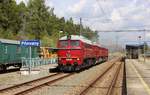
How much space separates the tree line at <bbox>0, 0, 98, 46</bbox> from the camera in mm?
75062

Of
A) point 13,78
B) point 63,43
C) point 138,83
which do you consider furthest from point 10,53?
point 138,83

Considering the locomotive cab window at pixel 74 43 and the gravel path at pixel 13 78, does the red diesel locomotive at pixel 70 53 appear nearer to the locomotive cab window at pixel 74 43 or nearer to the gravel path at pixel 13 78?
the locomotive cab window at pixel 74 43

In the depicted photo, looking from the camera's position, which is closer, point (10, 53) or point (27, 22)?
point (10, 53)

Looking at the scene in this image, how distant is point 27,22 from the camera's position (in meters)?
91.3

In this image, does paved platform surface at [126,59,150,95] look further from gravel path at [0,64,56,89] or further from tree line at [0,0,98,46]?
tree line at [0,0,98,46]

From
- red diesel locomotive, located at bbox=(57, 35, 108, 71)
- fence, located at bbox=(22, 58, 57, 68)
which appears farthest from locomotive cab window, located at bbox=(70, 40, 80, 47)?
fence, located at bbox=(22, 58, 57, 68)

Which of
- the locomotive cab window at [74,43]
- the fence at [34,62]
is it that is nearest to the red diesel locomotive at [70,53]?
the locomotive cab window at [74,43]

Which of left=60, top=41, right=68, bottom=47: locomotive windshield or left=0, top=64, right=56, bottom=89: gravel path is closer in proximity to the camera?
left=0, top=64, right=56, bottom=89: gravel path

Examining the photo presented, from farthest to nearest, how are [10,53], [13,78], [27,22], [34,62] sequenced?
[27,22] → [34,62] → [10,53] → [13,78]

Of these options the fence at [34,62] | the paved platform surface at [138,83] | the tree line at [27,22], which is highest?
the tree line at [27,22]

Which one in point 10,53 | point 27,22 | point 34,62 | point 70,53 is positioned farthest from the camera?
point 27,22

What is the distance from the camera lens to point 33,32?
92.4 metres

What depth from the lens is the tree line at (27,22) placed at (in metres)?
75.1

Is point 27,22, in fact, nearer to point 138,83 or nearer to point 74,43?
point 74,43
